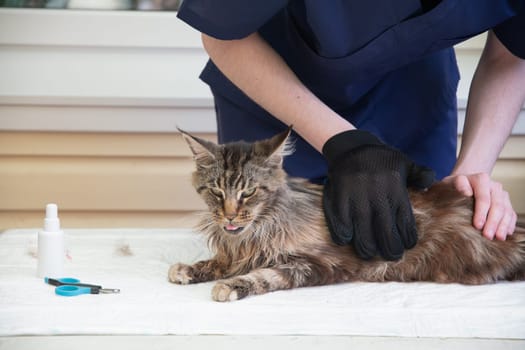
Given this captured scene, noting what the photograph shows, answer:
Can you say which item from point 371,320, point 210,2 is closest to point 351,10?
point 210,2

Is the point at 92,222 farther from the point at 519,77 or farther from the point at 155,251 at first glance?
the point at 519,77

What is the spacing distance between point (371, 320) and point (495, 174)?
73.3 inches

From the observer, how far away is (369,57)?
1884 mm

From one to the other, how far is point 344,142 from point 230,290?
44 centimetres

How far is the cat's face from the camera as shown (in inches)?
70.5

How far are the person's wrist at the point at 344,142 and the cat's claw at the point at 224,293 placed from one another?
400 millimetres

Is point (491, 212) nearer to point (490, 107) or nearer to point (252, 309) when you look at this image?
point (490, 107)

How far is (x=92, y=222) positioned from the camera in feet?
10.3

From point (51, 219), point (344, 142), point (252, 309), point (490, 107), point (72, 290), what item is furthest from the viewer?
point (490, 107)

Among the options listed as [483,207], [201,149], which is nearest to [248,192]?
[201,149]

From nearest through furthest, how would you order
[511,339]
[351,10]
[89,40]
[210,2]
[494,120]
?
[511,339] → [210,2] → [351,10] → [494,120] → [89,40]

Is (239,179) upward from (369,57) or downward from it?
downward

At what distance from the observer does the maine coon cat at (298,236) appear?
1792 millimetres

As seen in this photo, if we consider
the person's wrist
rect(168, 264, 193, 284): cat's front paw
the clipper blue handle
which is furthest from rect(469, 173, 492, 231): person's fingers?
the clipper blue handle
